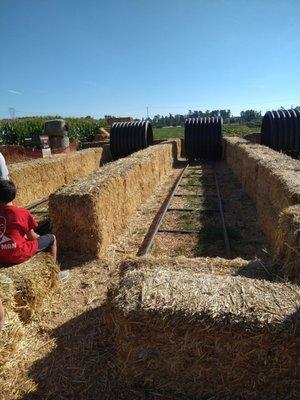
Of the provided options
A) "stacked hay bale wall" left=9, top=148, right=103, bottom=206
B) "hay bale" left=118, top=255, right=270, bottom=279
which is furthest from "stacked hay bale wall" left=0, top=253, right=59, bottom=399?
"stacked hay bale wall" left=9, top=148, right=103, bottom=206

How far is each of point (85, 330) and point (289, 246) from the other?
265cm

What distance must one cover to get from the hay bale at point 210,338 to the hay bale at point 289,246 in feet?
2.32

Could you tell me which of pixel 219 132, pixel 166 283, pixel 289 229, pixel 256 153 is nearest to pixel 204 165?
pixel 219 132

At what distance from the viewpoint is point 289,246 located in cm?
413

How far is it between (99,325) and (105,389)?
1067mm

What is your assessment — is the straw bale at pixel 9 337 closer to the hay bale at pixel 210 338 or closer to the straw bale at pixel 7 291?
the straw bale at pixel 7 291

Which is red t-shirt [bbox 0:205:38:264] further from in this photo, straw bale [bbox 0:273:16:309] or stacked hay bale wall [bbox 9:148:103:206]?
stacked hay bale wall [bbox 9:148:103:206]

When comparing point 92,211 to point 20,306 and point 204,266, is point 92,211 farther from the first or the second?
point 204,266

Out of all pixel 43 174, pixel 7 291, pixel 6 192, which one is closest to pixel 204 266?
pixel 7 291

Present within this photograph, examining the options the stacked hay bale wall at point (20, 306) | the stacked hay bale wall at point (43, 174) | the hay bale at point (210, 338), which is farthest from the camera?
the stacked hay bale wall at point (43, 174)

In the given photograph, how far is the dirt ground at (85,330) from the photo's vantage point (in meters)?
3.40

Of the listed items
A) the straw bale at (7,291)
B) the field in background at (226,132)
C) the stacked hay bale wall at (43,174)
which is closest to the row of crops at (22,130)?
the field in background at (226,132)

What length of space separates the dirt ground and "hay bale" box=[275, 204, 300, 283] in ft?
0.88

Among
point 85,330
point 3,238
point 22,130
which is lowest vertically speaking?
point 85,330
